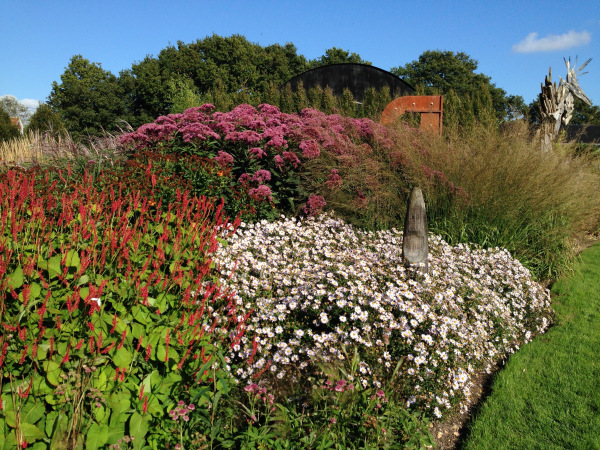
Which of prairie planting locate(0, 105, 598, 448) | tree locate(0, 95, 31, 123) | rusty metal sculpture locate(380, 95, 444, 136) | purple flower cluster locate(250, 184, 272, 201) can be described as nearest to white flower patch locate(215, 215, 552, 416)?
prairie planting locate(0, 105, 598, 448)

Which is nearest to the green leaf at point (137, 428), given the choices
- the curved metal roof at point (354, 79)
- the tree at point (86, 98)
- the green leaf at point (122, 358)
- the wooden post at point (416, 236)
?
the green leaf at point (122, 358)

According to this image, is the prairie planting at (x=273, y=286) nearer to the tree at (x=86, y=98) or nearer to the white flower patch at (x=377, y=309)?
the white flower patch at (x=377, y=309)

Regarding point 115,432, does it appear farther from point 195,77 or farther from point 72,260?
point 195,77

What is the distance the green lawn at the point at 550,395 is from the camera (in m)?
2.72

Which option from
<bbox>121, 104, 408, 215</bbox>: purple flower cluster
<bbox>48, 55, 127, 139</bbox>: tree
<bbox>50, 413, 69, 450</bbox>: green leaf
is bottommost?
<bbox>50, 413, 69, 450</bbox>: green leaf

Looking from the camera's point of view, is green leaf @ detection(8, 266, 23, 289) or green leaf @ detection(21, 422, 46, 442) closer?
green leaf @ detection(21, 422, 46, 442)

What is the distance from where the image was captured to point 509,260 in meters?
4.79

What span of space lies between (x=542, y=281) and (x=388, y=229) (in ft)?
7.02

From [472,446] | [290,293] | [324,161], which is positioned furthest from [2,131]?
[472,446]

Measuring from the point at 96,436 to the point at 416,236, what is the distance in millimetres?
2780

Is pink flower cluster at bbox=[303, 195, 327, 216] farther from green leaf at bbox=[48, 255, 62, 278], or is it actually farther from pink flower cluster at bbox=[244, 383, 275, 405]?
green leaf at bbox=[48, 255, 62, 278]

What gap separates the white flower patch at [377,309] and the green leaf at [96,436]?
3.00 feet

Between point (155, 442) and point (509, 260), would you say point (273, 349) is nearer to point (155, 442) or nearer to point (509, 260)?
point (155, 442)

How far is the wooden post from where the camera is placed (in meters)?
3.70
